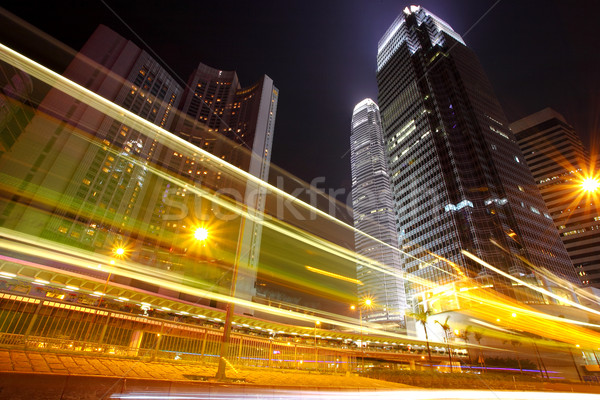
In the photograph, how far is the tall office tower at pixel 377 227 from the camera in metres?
146

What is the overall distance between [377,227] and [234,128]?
352 ft

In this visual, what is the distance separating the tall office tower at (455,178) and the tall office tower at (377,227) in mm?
58062

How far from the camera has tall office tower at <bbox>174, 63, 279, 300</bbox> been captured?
285ft

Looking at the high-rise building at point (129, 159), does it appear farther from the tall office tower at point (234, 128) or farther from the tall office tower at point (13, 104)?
the tall office tower at point (13, 104)

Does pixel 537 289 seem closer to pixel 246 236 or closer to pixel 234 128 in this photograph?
pixel 246 236

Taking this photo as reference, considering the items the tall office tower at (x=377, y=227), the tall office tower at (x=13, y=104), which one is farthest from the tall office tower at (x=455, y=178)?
the tall office tower at (x=13, y=104)

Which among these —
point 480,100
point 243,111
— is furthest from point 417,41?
point 243,111

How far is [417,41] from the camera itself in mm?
130375

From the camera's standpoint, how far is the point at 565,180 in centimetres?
12850

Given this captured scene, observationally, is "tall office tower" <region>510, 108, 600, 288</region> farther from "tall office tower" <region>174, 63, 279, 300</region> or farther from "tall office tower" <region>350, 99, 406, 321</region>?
"tall office tower" <region>174, 63, 279, 300</region>

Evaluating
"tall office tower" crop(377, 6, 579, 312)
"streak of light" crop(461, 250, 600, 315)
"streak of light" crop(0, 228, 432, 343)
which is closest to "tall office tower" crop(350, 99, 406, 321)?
"tall office tower" crop(377, 6, 579, 312)

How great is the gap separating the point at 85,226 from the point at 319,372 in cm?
8960

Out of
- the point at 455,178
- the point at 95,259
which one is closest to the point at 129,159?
the point at 95,259

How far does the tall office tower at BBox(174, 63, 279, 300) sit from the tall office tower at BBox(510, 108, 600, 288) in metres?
106
